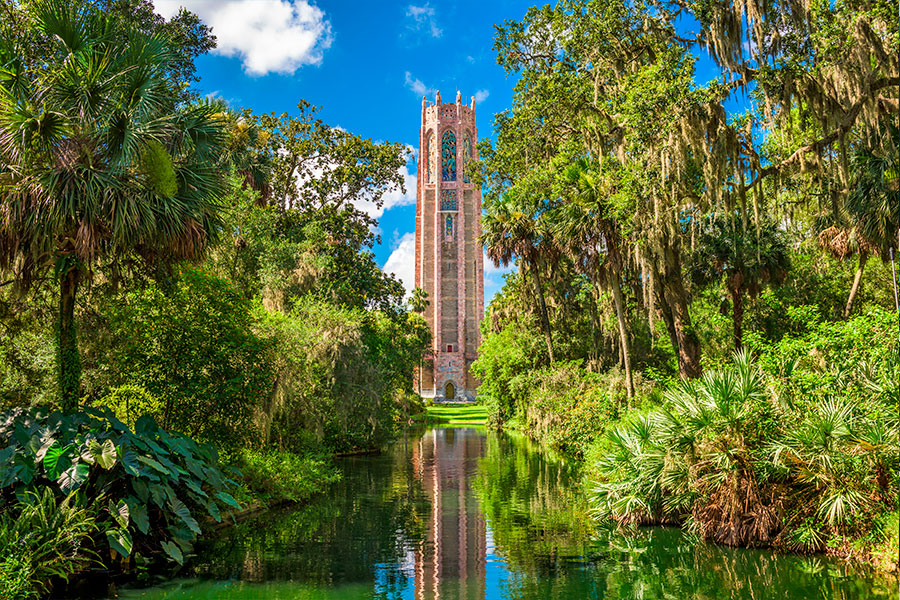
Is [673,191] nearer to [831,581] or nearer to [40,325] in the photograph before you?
Result: [831,581]

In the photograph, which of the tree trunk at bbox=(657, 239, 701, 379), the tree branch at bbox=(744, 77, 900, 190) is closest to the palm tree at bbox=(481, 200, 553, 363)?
the tree trunk at bbox=(657, 239, 701, 379)

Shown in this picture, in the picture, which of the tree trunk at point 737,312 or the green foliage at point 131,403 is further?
the tree trunk at point 737,312

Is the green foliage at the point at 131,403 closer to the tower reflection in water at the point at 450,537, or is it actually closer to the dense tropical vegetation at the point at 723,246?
the tower reflection in water at the point at 450,537

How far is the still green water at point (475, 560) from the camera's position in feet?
27.8

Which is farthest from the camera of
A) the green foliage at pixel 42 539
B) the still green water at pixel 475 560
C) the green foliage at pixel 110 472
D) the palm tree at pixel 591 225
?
the palm tree at pixel 591 225

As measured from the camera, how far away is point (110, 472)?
9.20 meters

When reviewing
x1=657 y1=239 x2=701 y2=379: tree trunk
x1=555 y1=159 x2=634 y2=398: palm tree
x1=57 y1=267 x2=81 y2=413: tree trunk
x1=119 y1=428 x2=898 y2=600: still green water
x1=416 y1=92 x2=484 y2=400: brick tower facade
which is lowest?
x1=119 y1=428 x2=898 y2=600: still green water

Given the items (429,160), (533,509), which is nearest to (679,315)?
(533,509)

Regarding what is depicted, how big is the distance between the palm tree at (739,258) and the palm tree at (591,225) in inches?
140

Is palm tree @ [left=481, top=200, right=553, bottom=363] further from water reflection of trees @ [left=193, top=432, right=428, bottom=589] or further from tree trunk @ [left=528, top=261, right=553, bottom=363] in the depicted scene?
water reflection of trees @ [left=193, top=432, right=428, bottom=589]

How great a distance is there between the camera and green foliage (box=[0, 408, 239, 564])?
28.4 ft

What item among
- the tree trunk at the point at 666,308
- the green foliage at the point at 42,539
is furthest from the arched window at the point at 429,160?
the green foliage at the point at 42,539

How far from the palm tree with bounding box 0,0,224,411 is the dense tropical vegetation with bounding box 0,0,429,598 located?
0.03 meters

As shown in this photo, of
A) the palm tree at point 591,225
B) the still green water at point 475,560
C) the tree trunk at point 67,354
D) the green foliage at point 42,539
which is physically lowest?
the still green water at point 475,560
